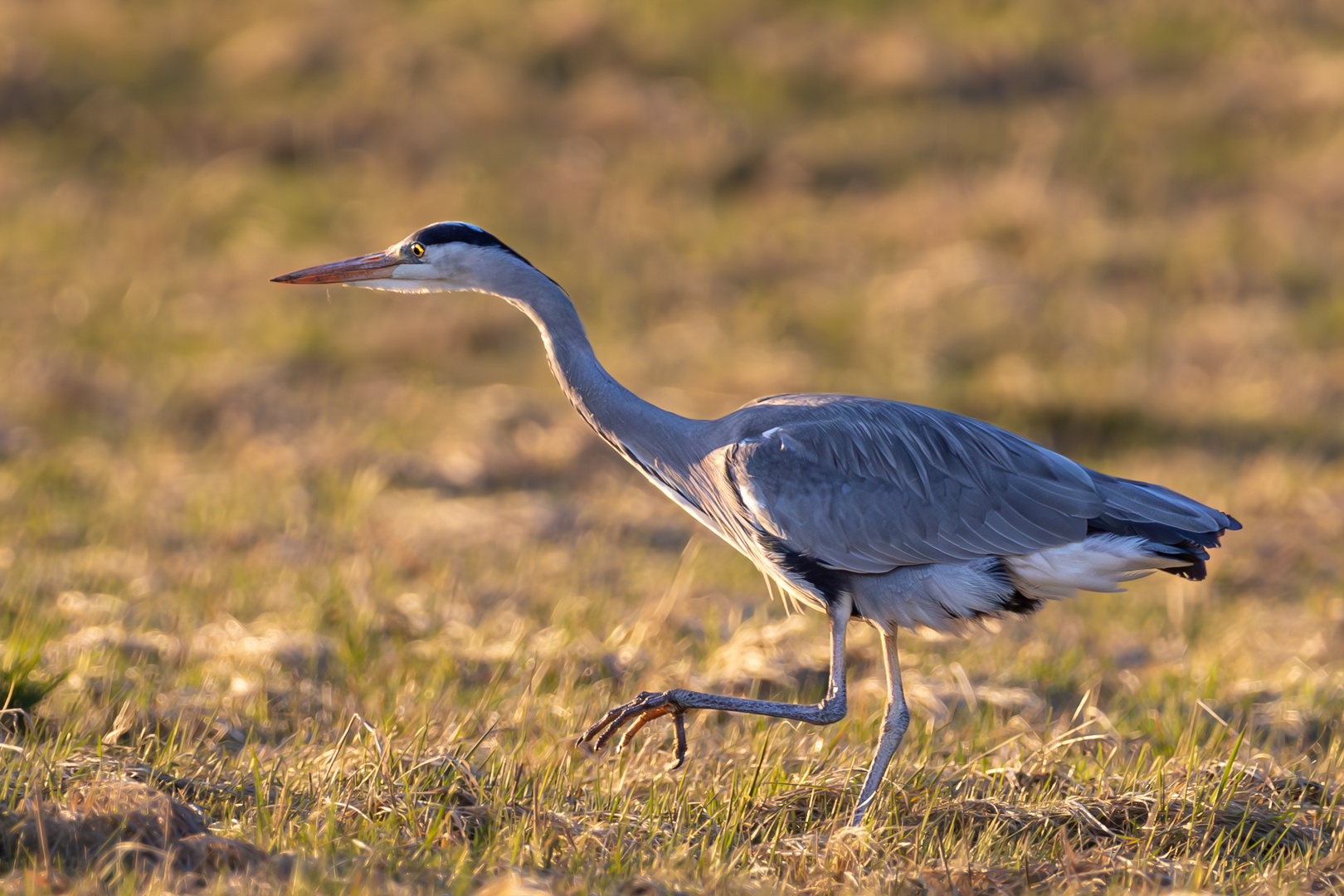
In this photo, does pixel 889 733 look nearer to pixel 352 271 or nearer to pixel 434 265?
pixel 434 265

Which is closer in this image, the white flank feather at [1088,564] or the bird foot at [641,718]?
the bird foot at [641,718]

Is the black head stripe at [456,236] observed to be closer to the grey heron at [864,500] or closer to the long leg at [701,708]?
the grey heron at [864,500]

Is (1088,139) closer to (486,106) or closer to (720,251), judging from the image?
(720,251)

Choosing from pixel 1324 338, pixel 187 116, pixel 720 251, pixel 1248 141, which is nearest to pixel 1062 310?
pixel 1324 338

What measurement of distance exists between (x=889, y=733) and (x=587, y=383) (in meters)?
1.55

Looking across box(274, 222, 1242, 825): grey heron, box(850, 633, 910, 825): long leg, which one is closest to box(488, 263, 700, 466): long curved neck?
box(274, 222, 1242, 825): grey heron

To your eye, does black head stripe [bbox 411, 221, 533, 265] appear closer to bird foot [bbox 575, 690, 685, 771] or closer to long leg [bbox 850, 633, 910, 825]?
bird foot [bbox 575, 690, 685, 771]

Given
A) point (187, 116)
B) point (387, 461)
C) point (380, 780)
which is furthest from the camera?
point (187, 116)

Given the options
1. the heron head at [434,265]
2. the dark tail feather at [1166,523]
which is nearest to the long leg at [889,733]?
the dark tail feather at [1166,523]

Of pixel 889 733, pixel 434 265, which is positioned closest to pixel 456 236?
pixel 434 265

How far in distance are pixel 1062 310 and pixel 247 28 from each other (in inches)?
427

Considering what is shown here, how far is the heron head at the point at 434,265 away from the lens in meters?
4.60

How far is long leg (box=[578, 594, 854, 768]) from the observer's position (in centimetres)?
408

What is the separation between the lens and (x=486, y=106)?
15914mm
